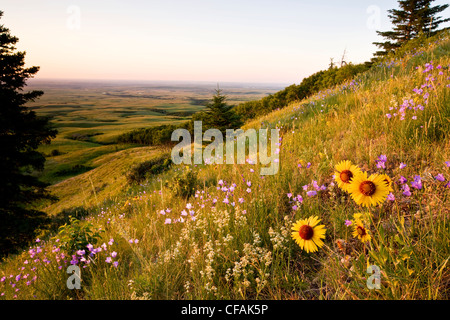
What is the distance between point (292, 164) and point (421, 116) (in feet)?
5.06

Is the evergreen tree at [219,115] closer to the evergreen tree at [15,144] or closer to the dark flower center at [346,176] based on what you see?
the evergreen tree at [15,144]

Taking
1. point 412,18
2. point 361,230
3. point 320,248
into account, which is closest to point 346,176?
point 361,230

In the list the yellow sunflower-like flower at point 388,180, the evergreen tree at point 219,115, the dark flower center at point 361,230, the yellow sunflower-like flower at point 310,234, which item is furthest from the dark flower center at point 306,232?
the evergreen tree at point 219,115

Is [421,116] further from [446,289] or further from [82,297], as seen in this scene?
[82,297]

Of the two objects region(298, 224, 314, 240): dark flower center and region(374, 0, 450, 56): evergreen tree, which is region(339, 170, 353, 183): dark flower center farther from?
region(374, 0, 450, 56): evergreen tree

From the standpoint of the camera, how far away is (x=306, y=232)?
4.61ft

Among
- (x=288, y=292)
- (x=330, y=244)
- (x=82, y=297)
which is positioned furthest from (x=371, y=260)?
(x=82, y=297)

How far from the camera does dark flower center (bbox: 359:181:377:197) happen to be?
124 cm

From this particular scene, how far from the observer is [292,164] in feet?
9.61

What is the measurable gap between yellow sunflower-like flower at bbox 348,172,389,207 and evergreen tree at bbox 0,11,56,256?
851 inches

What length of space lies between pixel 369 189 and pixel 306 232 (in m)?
0.47

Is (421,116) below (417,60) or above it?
below

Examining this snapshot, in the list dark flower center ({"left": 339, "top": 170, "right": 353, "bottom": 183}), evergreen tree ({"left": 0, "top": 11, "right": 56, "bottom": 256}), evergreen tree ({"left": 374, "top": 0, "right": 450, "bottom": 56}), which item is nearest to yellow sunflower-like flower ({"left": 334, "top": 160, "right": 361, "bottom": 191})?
dark flower center ({"left": 339, "top": 170, "right": 353, "bottom": 183})

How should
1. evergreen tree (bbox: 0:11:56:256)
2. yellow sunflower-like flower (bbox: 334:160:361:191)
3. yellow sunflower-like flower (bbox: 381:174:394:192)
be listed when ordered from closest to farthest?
1. yellow sunflower-like flower (bbox: 381:174:394:192)
2. yellow sunflower-like flower (bbox: 334:160:361:191)
3. evergreen tree (bbox: 0:11:56:256)
